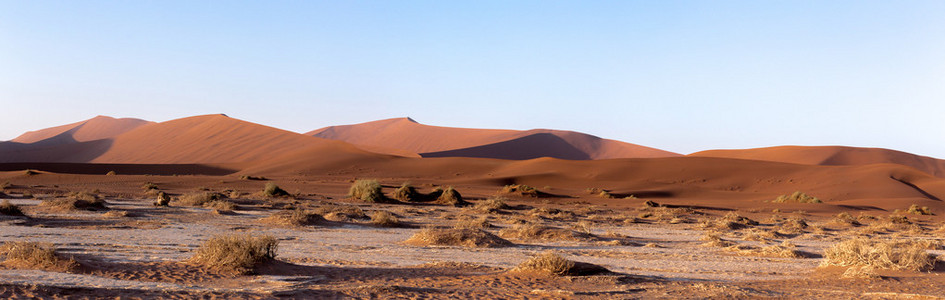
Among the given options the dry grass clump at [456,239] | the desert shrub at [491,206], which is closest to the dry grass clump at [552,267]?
the dry grass clump at [456,239]

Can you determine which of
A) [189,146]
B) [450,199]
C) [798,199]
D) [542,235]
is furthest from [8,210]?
[189,146]

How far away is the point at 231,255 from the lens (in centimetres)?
992

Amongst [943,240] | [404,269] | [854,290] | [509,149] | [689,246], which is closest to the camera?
[854,290]

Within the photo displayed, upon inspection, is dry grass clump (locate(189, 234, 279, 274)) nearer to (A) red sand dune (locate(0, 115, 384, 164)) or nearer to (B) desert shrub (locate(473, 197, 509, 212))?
(B) desert shrub (locate(473, 197, 509, 212))

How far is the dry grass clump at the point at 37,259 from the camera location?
9.38 meters

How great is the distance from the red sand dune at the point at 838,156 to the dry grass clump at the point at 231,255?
324ft

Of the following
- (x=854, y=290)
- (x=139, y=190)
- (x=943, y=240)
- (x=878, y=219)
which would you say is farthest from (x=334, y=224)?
(x=878, y=219)

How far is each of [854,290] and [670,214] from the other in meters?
20.0

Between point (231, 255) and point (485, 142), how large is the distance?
127m

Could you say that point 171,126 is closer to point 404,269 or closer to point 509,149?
point 509,149

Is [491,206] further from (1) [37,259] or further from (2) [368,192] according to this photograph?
(1) [37,259]

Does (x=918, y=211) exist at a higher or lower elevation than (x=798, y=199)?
lower

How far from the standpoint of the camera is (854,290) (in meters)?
10.2

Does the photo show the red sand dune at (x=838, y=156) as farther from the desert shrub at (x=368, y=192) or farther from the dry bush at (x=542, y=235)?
the dry bush at (x=542, y=235)
